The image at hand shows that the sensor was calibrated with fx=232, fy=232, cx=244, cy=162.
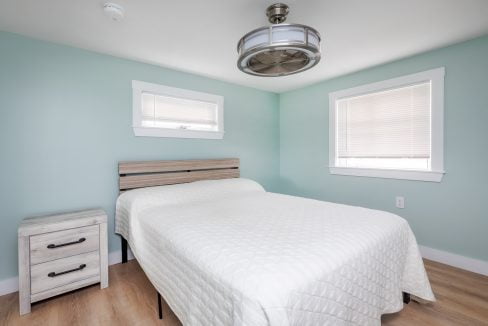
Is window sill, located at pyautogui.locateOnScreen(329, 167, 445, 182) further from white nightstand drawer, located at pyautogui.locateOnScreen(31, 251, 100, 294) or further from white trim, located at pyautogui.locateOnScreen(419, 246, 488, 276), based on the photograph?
white nightstand drawer, located at pyautogui.locateOnScreen(31, 251, 100, 294)

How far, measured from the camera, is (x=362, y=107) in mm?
2896

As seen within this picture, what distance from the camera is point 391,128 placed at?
8.64 ft

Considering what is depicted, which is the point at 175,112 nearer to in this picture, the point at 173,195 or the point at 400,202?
the point at 173,195

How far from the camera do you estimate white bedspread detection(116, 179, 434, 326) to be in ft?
2.89

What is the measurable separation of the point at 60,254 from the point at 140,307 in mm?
748

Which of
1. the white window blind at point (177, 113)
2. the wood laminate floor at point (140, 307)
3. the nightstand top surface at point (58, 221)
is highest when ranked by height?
the white window blind at point (177, 113)

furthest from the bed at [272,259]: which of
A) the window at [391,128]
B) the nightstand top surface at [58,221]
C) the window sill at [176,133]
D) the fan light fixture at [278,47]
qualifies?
the window at [391,128]

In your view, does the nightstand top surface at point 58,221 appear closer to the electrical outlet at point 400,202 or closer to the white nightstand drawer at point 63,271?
the white nightstand drawer at point 63,271

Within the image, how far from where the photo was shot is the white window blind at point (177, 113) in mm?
2613

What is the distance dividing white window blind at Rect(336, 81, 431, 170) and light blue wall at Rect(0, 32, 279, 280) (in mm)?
2136

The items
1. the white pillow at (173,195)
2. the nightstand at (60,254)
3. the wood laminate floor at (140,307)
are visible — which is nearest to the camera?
the wood laminate floor at (140,307)

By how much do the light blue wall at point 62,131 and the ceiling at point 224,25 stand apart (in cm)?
18

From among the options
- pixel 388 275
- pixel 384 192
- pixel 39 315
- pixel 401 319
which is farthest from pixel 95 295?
pixel 384 192

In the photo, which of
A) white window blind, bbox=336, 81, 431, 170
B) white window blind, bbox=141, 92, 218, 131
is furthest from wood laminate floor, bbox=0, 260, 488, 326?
white window blind, bbox=141, 92, 218, 131
